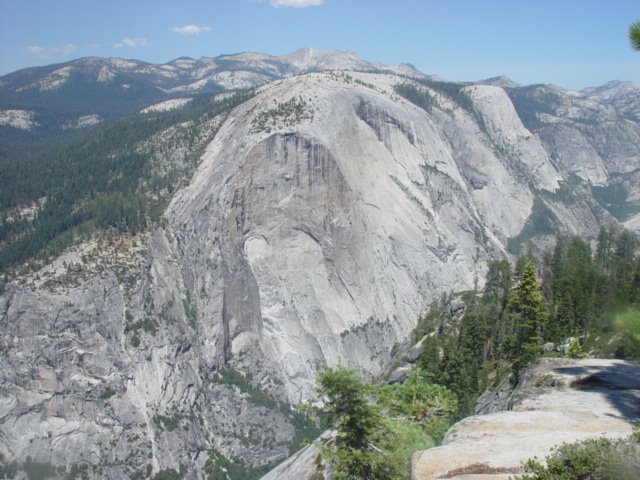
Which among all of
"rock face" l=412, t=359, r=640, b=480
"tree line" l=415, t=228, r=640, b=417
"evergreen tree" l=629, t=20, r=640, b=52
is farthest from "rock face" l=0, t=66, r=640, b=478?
"evergreen tree" l=629, t=20, r=640, b=52

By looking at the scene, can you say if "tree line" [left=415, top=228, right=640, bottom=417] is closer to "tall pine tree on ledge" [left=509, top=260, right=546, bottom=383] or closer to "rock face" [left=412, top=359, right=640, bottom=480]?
"tall pine tree on ledge" [left=509, top=260, right=546, bottom=383]

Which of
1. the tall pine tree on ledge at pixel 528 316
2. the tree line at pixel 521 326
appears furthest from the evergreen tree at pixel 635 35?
the tall pine tree on ledge at pixel 528 316

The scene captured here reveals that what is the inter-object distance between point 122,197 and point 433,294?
3142 inches

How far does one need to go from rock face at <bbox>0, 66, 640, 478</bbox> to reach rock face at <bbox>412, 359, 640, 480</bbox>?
86.4 m

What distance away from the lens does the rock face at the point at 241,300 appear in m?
94.3

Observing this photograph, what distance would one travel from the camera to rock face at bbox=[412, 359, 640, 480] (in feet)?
44.3

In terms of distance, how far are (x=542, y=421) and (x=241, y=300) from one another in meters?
96.5

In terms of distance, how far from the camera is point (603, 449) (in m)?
11.4

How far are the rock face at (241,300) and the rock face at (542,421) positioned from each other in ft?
284

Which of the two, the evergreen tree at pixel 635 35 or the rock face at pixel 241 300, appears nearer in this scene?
the evergreen tree at pixel 635 35

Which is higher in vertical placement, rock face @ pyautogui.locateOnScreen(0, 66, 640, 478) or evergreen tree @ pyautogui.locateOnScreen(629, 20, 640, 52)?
evergreen tree @ pyautogui.locateOnScreen(629, 20, 640, 52)

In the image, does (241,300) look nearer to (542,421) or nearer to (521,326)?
(521,326)

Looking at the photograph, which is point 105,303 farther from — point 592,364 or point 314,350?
point 592,364

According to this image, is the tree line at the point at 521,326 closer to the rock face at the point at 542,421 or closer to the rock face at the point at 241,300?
the rock face at the point at 542,421
